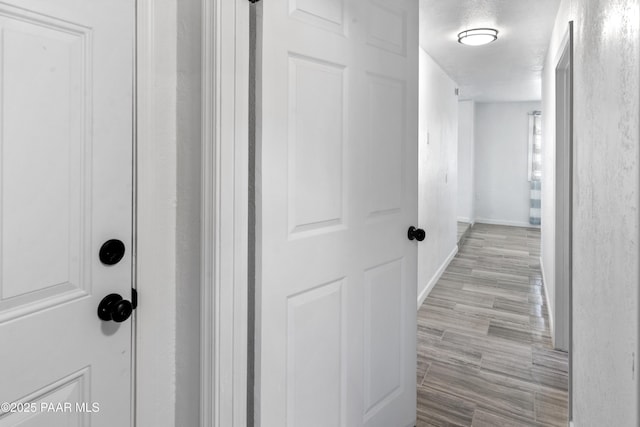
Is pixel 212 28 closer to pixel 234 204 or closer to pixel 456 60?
pixel 234 204

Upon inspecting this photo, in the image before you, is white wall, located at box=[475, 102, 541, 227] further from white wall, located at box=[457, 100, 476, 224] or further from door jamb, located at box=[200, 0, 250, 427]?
door jamb, located at box=[200, 0, 250, 427]

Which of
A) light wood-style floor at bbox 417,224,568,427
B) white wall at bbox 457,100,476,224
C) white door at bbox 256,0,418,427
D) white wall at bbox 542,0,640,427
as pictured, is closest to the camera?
white wall at bbox 542,0,640,427

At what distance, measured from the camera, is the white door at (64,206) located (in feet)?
2.53

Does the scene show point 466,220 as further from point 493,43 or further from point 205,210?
point 205,210

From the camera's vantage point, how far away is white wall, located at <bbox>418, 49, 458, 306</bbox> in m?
3.70

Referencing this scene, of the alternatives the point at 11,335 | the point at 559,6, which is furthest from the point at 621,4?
the point at 559,6

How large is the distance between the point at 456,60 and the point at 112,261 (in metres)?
4.19

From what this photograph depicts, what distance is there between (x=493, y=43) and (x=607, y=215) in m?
2.99

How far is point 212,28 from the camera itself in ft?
3.39

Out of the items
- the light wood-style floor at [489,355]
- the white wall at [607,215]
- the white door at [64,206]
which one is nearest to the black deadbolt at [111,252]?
the white door at [64,206]

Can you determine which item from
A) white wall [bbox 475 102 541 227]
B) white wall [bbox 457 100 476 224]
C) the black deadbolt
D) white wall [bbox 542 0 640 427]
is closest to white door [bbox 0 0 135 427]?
the black deadbolt

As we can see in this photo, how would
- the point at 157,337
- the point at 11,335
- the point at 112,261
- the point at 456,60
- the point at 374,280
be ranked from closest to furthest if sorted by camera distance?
the point at 11,335 < the point at 112,261 < the point at 157,337 < the point at 374,280 < the point at 456,60

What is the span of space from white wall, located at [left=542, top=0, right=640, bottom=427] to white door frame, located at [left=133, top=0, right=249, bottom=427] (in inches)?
37.7

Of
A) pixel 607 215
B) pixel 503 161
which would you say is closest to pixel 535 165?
pixel 503 161
